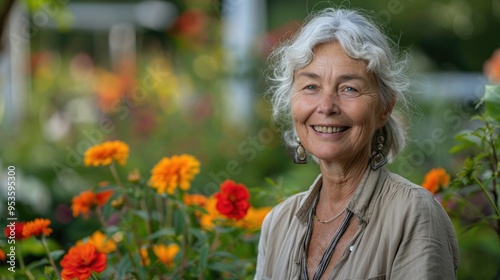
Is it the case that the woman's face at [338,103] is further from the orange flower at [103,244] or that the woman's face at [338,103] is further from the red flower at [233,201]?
the orange flower at [103,244]

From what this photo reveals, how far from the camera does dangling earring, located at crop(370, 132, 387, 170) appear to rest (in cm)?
233

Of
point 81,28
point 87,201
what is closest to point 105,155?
point 87,201

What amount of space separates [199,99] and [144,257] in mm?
4326

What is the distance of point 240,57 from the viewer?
6918 millimetres

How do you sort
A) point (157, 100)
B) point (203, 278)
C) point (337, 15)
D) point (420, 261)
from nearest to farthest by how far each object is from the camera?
point (420, 261) < point (337, 15) < point (203, 278) < point (157, 100)

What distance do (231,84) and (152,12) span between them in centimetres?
516

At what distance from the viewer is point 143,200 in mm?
3000

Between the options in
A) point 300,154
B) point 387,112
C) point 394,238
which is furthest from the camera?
point 300,154

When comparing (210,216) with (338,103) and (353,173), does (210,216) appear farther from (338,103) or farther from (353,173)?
(338,103)

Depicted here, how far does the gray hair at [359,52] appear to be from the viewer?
2.23 meters

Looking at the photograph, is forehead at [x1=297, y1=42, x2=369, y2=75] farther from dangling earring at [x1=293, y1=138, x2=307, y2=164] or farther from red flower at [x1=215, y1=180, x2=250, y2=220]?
red flower at [x1=215, y1=180, x2=250, y2=220]

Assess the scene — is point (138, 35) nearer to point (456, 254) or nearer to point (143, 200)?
point (143, 200)

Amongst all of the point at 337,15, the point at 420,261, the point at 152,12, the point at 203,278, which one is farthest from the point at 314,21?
the point at 152,12

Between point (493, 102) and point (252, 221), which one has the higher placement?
point (493, 102)
